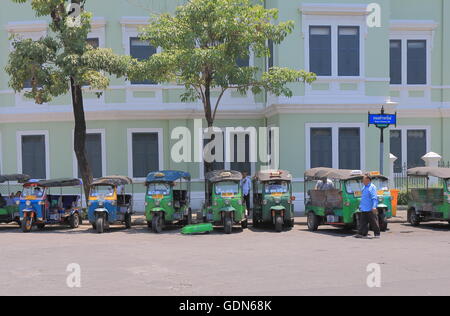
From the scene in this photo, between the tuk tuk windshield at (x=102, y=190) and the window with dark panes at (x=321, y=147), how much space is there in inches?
344

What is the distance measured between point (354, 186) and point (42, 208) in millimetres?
9985

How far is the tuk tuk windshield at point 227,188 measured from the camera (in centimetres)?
1677

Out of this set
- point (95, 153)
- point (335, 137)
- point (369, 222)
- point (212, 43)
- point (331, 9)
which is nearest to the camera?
point (369, 222)

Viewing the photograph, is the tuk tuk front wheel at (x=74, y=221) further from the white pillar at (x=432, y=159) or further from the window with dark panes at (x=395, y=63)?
the window with dark panes at (x=395, y=63)

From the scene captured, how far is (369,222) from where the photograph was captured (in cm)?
1486

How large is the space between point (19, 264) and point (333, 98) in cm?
1469

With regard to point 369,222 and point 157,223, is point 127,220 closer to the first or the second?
point 157,223

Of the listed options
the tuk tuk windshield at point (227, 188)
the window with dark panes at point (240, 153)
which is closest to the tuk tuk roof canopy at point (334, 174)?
the tuk tuk windshield at point (227, 188)

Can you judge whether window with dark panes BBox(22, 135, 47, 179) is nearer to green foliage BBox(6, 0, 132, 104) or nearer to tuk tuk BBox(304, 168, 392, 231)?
green foliage BBox(6, 0, 132, 104)

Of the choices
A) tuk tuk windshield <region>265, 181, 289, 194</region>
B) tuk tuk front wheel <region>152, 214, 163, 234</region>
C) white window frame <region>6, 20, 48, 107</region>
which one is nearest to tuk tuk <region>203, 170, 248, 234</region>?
tuk tuk windshield <region>265, 181, 289, 194</region>

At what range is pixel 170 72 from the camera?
61.2ft

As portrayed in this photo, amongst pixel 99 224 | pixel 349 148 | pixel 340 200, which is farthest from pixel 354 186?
pixel 99 224

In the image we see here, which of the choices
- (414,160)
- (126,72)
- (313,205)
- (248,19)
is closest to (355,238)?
(313,205)
